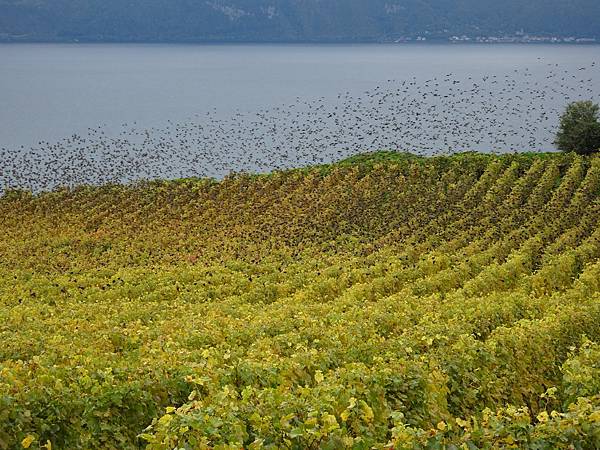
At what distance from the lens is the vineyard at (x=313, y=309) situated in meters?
10.9

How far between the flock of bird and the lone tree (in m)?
23.3

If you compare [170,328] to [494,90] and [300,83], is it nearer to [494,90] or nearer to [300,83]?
[494,90]

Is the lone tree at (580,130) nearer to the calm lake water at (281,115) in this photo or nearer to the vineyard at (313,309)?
the vineyard at (313,309)

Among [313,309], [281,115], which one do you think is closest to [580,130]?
[313,309]

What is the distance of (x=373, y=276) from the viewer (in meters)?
29.8

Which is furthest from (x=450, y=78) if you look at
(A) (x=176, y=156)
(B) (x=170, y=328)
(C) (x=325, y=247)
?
(B) (x=170, y=328)

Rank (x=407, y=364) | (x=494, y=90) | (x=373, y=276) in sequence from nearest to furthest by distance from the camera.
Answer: (x=407, y=364), (x=373, y=276), (x=494, y=90)

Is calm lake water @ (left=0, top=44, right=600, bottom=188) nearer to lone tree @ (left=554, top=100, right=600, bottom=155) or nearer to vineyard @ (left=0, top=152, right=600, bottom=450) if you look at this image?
lone tree @ (left=554, top=100, right=600, bottom=155)

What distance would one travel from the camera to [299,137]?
336ft

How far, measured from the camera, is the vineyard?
35.6 feet

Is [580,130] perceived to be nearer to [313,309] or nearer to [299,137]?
[313,309]

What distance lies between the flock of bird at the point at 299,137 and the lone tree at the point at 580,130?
2325 centimetres

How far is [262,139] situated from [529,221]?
65129mm

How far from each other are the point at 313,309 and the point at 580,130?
44987 millimetres
